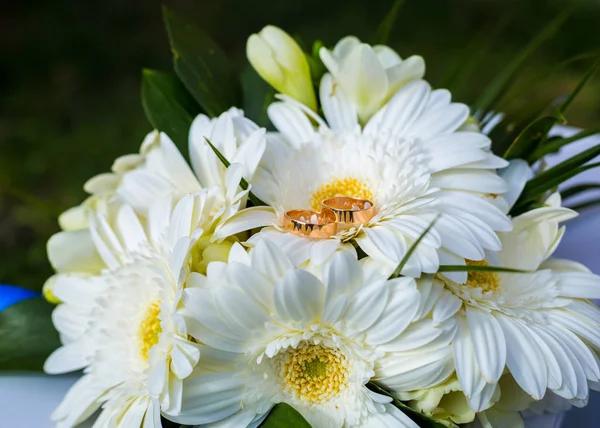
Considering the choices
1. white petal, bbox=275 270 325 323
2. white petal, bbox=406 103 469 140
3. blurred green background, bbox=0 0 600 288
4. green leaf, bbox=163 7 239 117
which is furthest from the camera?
blurred green background, bbox=0 0 600 288

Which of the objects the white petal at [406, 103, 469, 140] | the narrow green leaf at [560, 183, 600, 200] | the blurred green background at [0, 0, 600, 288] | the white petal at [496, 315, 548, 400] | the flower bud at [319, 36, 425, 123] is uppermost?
the flower bud at [319, 36, 425, 123]

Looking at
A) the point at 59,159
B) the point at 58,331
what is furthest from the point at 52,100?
the point at 58,331

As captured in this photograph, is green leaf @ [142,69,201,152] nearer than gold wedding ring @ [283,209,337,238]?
No

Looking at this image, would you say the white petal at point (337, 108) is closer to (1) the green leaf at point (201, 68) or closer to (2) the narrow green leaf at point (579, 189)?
(1) the green leaf at point (201, 68)

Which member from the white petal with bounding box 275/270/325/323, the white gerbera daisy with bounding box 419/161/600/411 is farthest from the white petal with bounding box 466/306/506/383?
the white petal with bounding box 275/270/325/323

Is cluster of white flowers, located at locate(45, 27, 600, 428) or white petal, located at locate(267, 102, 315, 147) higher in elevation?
white petal, located at locate(267, 102, 315, 147)

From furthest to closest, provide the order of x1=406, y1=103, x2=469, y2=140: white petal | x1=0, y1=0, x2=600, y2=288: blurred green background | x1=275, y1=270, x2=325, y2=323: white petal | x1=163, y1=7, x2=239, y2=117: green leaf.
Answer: x1=0, y1=0, x2=600, y2=288: blurred green background → x1=163, y1=7, x2=239, y2=117: green leaf → x1=406, y1=103, x2=469, y2=140: white petal → x1=275, y1=270, x2=325, y2=323: white petal

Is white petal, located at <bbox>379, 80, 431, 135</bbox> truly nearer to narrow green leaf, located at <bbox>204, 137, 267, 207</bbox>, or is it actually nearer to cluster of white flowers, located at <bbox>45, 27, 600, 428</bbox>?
cluster of white flowers, located at <bbox>45, 27, 600, 428</bbox>
